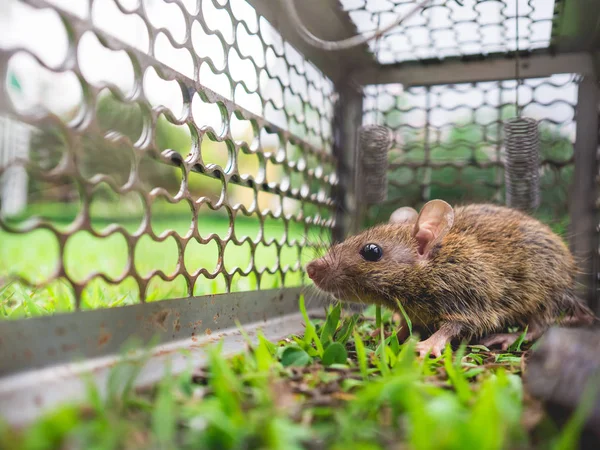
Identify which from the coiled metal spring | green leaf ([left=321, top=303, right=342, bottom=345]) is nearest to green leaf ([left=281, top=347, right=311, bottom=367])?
green leaf ([left=321, top=303, right=342, bottom=345])

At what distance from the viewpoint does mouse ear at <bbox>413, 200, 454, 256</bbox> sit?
3104 mm

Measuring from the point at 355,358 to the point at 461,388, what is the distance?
2.55 ft

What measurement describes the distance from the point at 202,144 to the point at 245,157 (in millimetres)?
892

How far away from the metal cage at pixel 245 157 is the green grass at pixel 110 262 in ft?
0.08

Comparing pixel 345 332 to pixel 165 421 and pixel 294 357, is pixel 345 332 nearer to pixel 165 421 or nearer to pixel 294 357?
pixel 294 357

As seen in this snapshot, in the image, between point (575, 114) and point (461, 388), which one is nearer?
point (461, 388)

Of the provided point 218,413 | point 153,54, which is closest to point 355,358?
point 218,413

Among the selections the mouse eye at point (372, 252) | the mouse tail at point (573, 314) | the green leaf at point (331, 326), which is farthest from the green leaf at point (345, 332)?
the mouse tail at point (573, 314)

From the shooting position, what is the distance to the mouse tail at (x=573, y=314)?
333cm

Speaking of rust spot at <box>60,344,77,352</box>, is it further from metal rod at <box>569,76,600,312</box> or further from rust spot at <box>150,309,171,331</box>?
metal rod at <box>569,76,600,312</box>

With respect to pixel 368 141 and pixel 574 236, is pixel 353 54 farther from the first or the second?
pixel 574 236

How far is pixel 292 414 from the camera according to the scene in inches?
57.0

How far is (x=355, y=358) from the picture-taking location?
2379mm

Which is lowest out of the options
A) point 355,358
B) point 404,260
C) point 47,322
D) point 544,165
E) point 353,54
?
point 355,358
